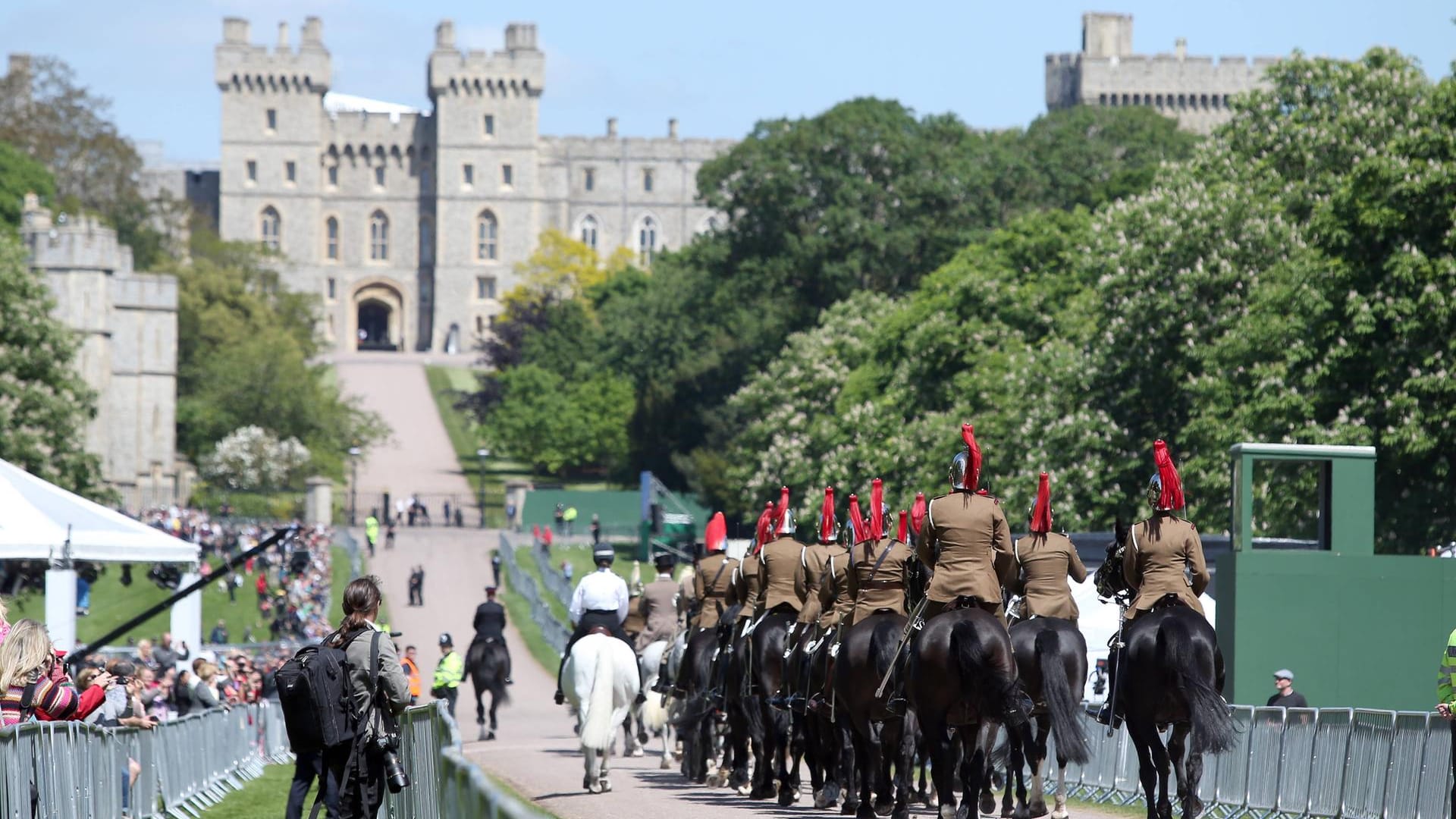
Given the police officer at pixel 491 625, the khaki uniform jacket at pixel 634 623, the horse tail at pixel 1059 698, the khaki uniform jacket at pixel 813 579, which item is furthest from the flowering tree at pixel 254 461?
the horse tail at pixel 1059 698

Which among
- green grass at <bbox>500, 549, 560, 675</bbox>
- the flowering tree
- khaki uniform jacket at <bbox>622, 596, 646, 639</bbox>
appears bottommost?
green grass at <bbox>500, 549, 560, 675</bbox>

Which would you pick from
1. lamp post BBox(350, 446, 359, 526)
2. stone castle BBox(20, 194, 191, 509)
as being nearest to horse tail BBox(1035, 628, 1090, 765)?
stone castle BBox(20, 194, 191, 509)

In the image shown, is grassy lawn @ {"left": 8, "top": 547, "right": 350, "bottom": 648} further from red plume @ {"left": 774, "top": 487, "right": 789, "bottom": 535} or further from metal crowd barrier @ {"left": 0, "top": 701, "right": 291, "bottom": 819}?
red plume @ {"left": 774, "top": 487, "right": 789, "bottom": 535}

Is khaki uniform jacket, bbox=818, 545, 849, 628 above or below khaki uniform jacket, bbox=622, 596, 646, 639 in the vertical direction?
above

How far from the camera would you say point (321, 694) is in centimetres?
1258

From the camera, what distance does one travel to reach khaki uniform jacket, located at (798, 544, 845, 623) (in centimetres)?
1784

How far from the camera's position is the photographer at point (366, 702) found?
41.5 feet

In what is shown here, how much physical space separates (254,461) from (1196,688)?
7947 centimetres

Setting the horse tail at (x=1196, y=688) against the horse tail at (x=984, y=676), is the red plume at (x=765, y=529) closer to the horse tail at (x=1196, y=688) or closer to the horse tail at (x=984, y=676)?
the horse tail at (x=984, y=676)

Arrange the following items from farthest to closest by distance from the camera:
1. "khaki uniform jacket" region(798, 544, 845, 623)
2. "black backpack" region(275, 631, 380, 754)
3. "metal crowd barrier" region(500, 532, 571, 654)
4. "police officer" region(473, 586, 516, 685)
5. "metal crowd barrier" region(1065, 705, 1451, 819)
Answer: "metal crowd barrier" region(500, 532, 571, 654), "police officer" region(473, 586, 516, 685), "khaki uniform jacket" region(798, 544, 845, 623), "metal crowd barrier" region(1065, 705, 1451, 819), "black backpack" region(275, 631, 380, 754)

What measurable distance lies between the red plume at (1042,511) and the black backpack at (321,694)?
478 centimetres

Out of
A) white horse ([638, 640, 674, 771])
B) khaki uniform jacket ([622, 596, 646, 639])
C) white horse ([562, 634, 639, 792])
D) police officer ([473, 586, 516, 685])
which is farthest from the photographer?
police officer ([473, 586, 516, 685])

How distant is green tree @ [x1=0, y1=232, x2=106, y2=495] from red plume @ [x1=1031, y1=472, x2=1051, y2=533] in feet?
122

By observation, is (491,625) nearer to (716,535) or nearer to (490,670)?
(490,670)
